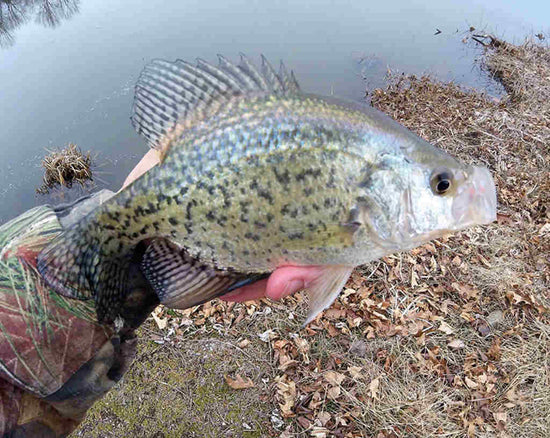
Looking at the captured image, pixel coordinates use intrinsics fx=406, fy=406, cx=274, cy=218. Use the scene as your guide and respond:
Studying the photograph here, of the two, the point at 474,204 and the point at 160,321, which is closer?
the point at 474,204

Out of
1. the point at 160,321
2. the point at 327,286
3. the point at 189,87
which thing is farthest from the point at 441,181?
the point at 160,321

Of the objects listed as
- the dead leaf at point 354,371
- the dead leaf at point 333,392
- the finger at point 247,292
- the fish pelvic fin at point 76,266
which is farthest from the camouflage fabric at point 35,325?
the dead leaf at point 354,371

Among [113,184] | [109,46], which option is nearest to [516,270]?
[113,184]

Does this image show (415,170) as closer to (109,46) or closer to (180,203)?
(180,203)

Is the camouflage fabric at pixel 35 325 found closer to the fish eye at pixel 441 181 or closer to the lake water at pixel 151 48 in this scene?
the fish eye at pixel 441 181

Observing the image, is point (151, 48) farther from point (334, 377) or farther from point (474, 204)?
point (474, 204)
